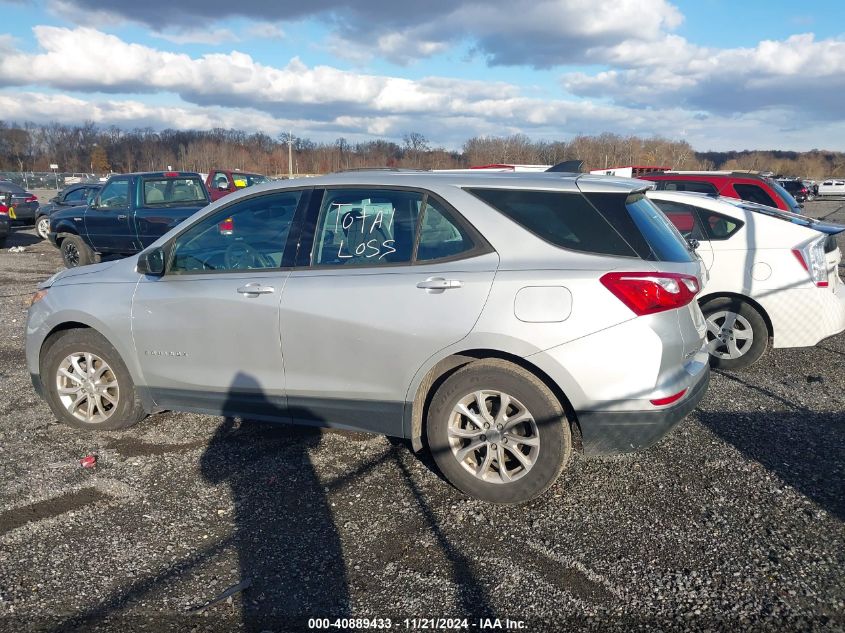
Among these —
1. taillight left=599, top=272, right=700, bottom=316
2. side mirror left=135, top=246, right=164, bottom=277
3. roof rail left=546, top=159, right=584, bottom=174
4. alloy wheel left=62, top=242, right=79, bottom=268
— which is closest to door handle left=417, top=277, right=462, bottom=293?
taillight left=599, top=272, right=700, bottom=316

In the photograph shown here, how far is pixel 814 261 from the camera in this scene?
20.1 ft

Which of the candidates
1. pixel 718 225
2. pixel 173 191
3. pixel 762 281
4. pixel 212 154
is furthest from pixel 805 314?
pixel 212 154

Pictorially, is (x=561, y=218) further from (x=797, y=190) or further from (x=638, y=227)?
(x=797, y=190)

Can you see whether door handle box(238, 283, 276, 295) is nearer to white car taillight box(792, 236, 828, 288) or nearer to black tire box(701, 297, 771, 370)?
black tire box(701, 297, 771, 370)

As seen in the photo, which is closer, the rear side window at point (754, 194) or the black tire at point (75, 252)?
the rear side window at point (754, 194)

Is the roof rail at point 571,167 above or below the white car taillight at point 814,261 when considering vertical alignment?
above

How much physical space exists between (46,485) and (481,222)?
3.08 metres

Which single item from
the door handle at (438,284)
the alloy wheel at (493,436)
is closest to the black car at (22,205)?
the door handle at (438,284)

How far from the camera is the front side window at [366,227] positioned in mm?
4004

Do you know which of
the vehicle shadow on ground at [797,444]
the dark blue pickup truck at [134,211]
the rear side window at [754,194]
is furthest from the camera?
the dark blue pickup truck at [134,211]

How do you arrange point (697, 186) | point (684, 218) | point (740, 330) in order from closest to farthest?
point (740, 330), point (684, 218), point (697, 186)

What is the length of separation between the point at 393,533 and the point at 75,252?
12918mm

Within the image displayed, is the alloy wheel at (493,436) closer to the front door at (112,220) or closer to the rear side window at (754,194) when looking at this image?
the rear side window at (754,194)

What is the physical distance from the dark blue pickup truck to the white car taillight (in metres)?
9.86
